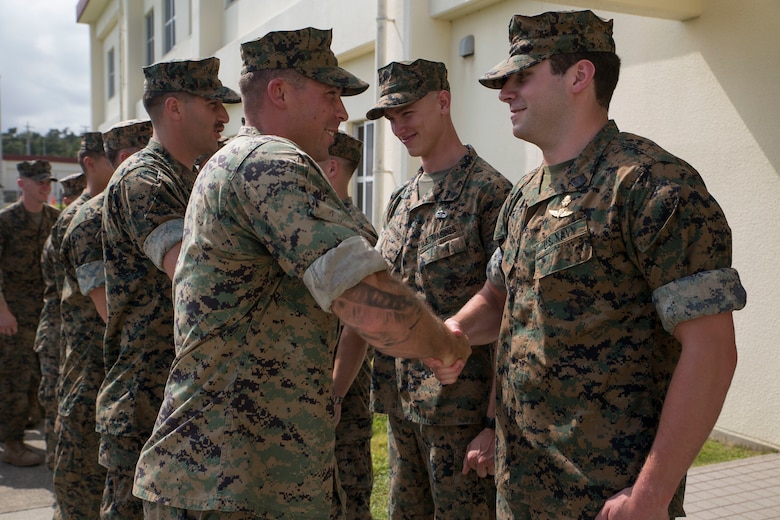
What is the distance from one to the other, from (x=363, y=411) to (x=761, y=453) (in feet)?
10.0

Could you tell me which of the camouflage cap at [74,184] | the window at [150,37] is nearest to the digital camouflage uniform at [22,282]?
the camouflage cap at [74,184]

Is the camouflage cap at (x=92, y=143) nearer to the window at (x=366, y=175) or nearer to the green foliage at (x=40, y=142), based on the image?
the window at (x=366, y=175)

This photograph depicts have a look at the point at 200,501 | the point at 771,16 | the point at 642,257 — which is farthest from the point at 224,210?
the point at 771,16

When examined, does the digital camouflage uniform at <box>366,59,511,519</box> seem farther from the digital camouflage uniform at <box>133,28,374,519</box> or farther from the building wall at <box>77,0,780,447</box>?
the building wall at <box>77,0,780,447</box>

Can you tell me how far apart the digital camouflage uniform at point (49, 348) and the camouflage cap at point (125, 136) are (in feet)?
5.38

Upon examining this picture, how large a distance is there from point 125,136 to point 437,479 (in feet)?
8.87

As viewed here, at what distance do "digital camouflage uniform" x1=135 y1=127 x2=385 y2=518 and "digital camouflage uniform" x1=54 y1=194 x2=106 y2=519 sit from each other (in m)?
1.72

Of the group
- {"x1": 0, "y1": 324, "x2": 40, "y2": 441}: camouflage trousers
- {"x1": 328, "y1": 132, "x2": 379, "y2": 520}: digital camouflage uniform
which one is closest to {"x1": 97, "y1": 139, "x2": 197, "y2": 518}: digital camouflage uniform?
{"x1": 328, "y1": 132, "x2": 379, "y2": 520}: digital camouflage uniform

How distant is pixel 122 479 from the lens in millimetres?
3211

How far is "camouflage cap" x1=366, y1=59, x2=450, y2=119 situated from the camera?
3482mm

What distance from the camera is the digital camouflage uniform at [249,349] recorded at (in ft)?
6.71

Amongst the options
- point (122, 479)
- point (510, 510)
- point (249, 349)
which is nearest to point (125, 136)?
point (122, 479)

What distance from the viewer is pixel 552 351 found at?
2.16 meters

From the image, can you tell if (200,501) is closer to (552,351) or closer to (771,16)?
(552,351)
